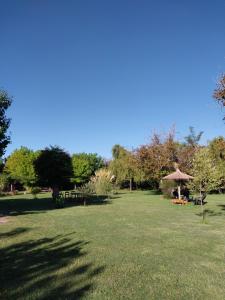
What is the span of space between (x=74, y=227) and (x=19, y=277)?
8.67 meters

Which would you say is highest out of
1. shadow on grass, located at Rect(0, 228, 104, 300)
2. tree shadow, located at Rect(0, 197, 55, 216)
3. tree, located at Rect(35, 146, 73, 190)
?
tree, located at Rect(35, 146, 73, 190)

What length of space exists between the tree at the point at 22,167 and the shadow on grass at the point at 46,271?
56258mm

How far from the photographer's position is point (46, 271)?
30.8 feet

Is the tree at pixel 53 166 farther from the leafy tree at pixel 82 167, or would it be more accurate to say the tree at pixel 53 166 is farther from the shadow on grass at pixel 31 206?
the leafy tree at pixel 82 167

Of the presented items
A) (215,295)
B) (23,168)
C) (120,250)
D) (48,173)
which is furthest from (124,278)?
(23,168)

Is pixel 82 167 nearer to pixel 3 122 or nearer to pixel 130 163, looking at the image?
pixel 130 163

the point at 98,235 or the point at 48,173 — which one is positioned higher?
the point at 48,173

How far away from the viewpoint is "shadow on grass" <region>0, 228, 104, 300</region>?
7.71 metres

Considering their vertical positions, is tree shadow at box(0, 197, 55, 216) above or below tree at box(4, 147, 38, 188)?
below

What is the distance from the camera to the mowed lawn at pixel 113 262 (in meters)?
7.89

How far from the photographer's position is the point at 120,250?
1195 centimetres

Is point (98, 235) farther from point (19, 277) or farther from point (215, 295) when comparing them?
point (215, 295)

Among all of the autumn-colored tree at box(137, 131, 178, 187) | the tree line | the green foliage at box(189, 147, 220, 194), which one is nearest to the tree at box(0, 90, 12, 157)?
the tree line

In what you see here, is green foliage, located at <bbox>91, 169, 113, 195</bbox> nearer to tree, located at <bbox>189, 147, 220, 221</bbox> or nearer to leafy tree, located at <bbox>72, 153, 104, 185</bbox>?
tree, located at <bbox>189, 147, 220, 221</bbox>
